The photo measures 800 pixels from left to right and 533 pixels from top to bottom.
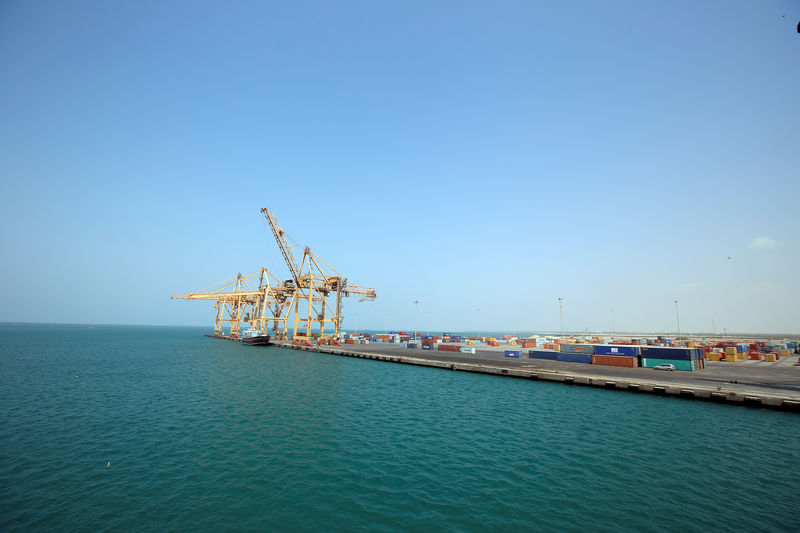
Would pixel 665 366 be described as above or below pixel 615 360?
below

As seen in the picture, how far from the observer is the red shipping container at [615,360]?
49781 mm

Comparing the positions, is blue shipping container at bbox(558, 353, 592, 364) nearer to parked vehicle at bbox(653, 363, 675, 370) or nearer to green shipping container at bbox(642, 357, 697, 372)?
green shipping container at bbox(642, 357, 697, 372)

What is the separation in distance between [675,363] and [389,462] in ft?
167

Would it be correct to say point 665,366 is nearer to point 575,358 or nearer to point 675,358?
point 675,358

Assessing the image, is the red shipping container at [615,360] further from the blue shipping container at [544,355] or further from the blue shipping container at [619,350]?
the blue shipping container at [544,355]

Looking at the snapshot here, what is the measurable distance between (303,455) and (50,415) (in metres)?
22.4

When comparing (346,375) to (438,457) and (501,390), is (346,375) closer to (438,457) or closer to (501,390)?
(501,390)

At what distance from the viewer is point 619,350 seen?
177 feet

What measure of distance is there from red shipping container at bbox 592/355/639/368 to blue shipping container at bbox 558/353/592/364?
259 centimetres

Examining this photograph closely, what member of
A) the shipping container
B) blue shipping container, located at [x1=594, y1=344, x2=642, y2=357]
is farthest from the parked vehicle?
the shipping container

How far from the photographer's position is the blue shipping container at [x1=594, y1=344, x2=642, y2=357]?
5197cm

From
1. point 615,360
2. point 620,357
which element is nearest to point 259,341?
point 615,360

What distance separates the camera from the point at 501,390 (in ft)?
119

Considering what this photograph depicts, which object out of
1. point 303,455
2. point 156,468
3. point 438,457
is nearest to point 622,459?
point 438,457
